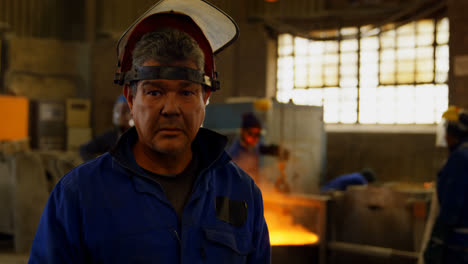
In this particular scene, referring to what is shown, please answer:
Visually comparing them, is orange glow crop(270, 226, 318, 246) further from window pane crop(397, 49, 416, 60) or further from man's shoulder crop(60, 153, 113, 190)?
window pane crop(397, 49, 416, 60)

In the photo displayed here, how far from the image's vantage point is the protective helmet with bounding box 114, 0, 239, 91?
53.0 inches

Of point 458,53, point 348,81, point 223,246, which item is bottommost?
point 223,246

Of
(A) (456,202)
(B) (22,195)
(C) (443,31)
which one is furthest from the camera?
(C) (443,31)

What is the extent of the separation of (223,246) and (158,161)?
1.00ft

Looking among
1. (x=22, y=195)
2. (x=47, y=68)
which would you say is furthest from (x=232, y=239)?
(x=47, y=68)

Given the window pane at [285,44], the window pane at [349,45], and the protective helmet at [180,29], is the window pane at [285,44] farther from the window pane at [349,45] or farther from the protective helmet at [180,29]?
the protective helmet at [180,29]

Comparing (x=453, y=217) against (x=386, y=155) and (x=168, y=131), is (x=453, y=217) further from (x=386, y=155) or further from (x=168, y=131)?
(x=386, y=155)

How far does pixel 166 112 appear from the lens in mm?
1312

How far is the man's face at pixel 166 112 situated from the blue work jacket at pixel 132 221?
4.0 inches

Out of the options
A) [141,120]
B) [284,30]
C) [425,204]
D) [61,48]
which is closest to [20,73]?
[61,48]

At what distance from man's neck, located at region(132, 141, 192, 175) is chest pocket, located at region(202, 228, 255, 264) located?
0.69ft

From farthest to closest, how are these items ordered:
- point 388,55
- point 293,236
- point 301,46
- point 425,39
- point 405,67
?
point 301,46 → point 388,55 → point 405,67 → point 425,39 → point 293,236

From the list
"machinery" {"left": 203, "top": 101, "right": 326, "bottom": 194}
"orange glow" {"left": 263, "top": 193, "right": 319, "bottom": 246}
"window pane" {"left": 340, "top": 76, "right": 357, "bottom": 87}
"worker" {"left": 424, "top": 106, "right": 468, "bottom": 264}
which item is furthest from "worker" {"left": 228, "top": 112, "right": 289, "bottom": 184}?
"window pane" {"left": 340, "top": 76, "right": 357, "bottom": 87}

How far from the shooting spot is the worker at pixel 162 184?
1263mm
